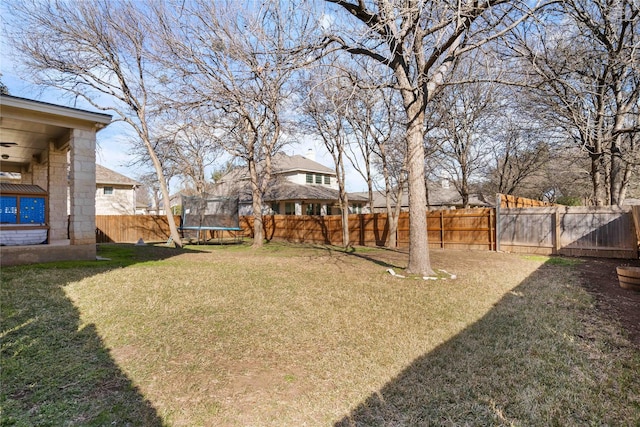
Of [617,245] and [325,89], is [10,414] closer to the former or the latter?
[325,89]

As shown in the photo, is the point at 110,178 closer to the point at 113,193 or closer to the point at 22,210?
the point at 113,193

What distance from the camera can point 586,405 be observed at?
98.8 inches

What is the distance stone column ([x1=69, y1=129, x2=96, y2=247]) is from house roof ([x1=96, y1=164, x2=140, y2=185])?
1835 cm

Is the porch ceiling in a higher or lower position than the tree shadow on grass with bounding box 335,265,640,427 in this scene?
higher

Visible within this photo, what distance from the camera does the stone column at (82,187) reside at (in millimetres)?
7875

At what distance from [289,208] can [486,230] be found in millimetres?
15509

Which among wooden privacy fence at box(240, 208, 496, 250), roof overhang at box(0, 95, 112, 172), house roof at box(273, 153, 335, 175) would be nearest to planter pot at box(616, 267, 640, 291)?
wooden privacy fence at box(240, 208, 496, 250)

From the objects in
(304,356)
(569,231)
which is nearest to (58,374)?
Answer: (304,356)

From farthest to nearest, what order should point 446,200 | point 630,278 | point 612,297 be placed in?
point 446,200, point 630,278, point 612,297

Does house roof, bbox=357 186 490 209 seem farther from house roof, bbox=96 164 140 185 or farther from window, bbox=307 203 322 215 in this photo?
house roof, bbox=96 164 140 185

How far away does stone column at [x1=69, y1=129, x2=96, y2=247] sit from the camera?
7.88 m

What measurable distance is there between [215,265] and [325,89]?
27.9 ft

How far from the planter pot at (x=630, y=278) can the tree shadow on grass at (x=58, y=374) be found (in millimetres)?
7559

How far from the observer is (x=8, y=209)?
7.55 meters
